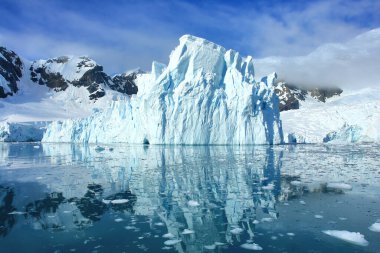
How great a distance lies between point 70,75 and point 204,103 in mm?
87799

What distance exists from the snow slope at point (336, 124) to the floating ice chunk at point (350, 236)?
38.3 meters

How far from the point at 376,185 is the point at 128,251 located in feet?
26.1

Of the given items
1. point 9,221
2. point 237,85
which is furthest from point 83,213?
point 237,85

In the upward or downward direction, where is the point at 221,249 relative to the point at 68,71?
downward

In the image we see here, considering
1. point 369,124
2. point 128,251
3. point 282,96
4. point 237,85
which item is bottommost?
point 128,251

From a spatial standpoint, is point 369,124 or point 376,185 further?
point 369,124

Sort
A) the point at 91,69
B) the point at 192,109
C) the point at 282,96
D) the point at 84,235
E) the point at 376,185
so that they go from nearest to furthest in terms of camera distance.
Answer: the point at 84,235, the point at 376,185, the point at 192,109, the point at 91,69, the point at 282,96

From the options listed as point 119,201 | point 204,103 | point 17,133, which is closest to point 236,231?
point 119,201

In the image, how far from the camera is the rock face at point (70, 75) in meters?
106

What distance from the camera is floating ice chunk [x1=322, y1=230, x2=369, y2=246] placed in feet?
18.1

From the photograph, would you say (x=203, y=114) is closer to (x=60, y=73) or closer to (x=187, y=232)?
(x=187, y=232)

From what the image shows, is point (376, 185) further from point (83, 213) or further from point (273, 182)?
point (83, 213)

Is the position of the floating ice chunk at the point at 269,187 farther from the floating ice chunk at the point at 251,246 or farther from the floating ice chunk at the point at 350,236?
the floating ice chunk at the point at 251,246

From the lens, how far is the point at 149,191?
969 cm
